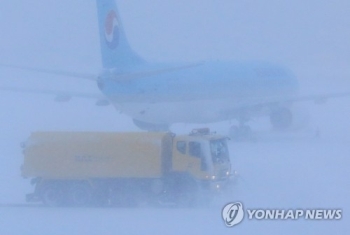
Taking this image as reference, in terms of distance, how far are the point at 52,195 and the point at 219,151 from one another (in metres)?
2.87

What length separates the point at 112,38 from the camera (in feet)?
93.0

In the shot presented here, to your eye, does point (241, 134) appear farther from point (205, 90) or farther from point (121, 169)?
point (121, 169)

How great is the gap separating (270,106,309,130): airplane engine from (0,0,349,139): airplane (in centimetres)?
10

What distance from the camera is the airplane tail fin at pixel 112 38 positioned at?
28.3m

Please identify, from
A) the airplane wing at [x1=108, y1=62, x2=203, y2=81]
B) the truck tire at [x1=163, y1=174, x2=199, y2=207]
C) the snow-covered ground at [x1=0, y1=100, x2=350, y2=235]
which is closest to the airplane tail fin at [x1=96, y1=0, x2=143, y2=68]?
the airplane wing at [x1=108, y1=62, x2=203, y2=81]

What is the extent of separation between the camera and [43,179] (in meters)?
14.0

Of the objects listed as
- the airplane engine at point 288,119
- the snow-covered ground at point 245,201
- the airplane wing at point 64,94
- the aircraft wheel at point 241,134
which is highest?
the airplane wing at point 64,94

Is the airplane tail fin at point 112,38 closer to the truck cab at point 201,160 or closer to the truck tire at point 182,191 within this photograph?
the truck cab at point 201,160

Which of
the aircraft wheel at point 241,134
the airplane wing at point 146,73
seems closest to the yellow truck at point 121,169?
the aircraft wheel at point 241,134

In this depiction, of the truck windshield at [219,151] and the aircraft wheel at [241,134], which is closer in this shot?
the truck windshield at [219,151]

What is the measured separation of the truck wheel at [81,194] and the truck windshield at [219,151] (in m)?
2.12

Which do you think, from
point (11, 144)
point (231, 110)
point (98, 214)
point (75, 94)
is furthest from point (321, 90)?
point (98, 214)

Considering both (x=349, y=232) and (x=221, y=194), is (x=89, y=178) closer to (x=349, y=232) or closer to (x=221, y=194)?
(x=221, y=194)

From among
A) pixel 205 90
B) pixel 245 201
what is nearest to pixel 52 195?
pixel 245 201
